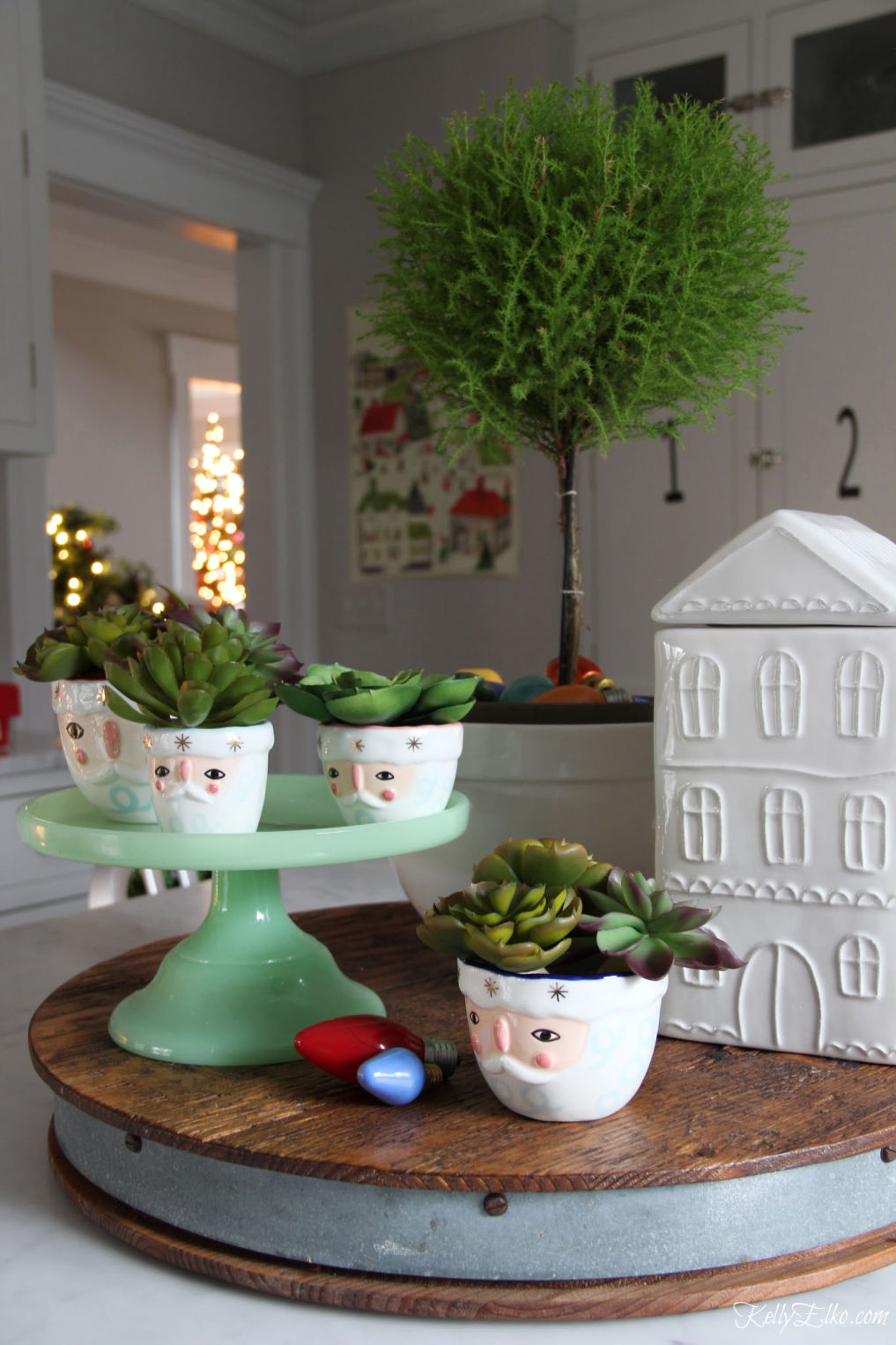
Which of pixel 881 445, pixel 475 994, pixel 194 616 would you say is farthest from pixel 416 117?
pixel 475 994

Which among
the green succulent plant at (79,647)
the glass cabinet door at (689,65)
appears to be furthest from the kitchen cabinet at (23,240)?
the green succulent plant at (79,647)

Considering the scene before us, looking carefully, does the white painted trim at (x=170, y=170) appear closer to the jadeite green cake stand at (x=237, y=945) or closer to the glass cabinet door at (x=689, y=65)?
the glass cabinet door at (x=689, y=65)

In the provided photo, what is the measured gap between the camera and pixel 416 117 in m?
3.36

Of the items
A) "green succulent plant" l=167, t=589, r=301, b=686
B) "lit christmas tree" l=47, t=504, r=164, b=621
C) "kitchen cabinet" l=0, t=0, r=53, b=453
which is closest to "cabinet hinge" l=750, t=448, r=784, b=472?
"kitchen cabinet" l=0, t=0, r=53, b=453

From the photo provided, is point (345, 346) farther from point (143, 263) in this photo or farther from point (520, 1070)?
point (143, 263)

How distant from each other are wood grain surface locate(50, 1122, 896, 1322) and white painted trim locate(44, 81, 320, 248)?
9.32 feet

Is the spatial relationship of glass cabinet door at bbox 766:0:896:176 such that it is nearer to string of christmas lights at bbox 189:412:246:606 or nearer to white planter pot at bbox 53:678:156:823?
white planter pot at bbox 53:678:156:823

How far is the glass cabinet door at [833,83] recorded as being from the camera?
2707 millimetres

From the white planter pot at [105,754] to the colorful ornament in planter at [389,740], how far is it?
0.12 meters

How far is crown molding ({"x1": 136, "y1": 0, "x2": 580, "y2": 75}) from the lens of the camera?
10.3ft

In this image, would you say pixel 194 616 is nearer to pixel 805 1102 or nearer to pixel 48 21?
pixel 805 1102

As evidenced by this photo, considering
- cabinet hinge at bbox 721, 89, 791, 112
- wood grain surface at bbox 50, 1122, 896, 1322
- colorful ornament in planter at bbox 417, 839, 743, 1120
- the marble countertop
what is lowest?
the marble countertop

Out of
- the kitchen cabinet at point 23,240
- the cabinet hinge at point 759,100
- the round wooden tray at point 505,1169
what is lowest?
the round wooden tray at point 505,1169

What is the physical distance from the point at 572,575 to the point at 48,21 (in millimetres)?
2597
